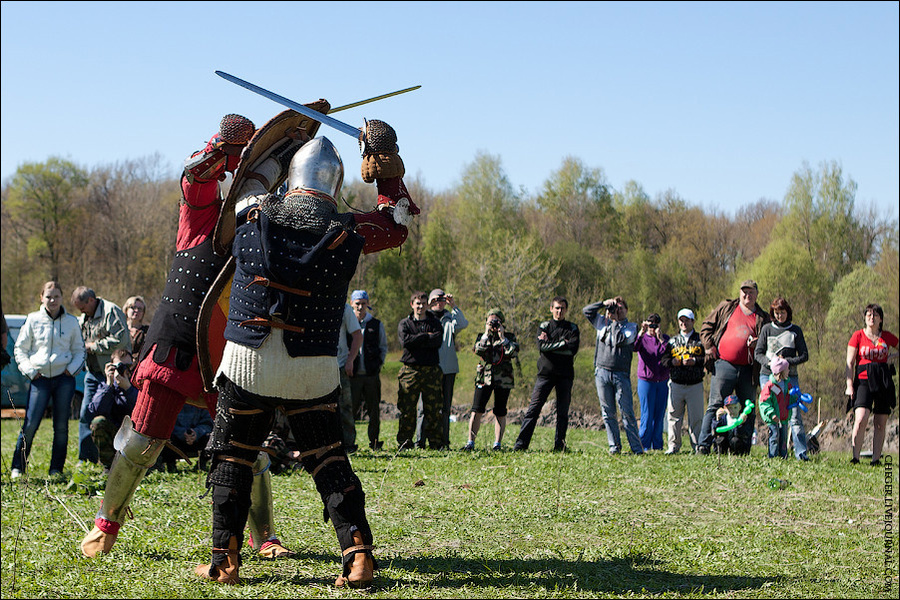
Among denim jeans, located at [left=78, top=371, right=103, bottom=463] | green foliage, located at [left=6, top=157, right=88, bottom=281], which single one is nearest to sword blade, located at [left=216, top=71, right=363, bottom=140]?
denim jeans, located at [left=78, top=371, right=103, bottom=463]

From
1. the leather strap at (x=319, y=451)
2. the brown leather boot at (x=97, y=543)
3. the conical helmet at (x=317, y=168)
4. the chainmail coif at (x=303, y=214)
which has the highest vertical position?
the conical helmet at (x=317, y=168)

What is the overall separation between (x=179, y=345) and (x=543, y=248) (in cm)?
4135

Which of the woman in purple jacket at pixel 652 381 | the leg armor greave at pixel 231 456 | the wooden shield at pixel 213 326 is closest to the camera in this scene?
the leg armor greave at pixel 231 456

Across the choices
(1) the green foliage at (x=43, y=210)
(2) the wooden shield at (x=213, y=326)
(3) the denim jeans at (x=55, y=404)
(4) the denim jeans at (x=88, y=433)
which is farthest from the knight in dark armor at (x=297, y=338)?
(1) the green foliage at (x=43, y=210)

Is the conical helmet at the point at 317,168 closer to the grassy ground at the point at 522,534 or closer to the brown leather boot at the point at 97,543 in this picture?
the grassy ground at the point at 522,534

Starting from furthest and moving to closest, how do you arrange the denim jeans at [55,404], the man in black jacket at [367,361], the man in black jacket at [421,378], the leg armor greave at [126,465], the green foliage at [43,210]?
the green foliage at [43,210] → the man in black jacket at [367,361] → the man in black jacket at [421,378] → the denim jeans at [55,404] → the leg armor greave at [126,465]

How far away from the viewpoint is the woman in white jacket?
8.48m

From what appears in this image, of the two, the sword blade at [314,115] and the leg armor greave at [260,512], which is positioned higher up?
the sword blade at [314,115]

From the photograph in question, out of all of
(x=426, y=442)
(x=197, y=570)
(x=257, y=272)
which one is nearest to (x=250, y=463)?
(x=197, y=570)

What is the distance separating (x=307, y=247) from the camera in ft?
13.5

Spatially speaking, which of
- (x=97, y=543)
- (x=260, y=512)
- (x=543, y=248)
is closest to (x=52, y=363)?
(x=97, y=543)

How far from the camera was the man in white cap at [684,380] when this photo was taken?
1078cm

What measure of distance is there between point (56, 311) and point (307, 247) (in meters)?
5.62

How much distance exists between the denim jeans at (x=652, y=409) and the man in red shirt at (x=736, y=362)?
81 cm
